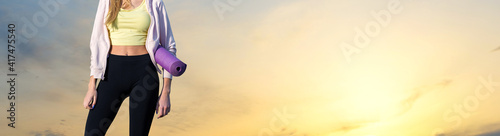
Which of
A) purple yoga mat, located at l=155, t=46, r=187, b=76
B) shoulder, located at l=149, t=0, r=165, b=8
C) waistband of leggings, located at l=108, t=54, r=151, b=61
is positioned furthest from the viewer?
shoulder, located at l=149, t=0, r=165, b=8

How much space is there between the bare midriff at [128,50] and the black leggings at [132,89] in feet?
0.15

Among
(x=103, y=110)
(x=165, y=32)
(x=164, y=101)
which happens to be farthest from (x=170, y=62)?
(x=103, y=110)

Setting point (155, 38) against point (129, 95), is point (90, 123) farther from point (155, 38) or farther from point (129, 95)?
point (155, 38)

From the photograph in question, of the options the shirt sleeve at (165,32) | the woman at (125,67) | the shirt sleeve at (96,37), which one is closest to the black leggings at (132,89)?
the woman at (125,67)

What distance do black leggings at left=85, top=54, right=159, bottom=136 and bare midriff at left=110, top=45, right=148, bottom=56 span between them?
0.15ft

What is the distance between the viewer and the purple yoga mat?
4.09 meters

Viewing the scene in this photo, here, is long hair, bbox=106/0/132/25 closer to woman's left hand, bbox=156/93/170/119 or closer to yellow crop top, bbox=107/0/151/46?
yellow crop top, bbox=107/0/151/46

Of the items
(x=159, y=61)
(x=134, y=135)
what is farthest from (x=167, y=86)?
(x=134, y=135)

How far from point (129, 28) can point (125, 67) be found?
40 centimetres

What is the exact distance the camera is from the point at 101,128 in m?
4.16

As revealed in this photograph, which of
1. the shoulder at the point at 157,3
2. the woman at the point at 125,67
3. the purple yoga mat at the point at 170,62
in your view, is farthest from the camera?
the shoulder at the point at 157,3

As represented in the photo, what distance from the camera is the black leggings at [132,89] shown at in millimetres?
4219

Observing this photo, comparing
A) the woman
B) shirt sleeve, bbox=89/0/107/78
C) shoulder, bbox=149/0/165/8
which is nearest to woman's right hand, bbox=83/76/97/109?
the woman

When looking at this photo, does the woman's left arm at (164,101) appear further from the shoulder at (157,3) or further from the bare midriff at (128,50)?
the shoulder at (157,3)
